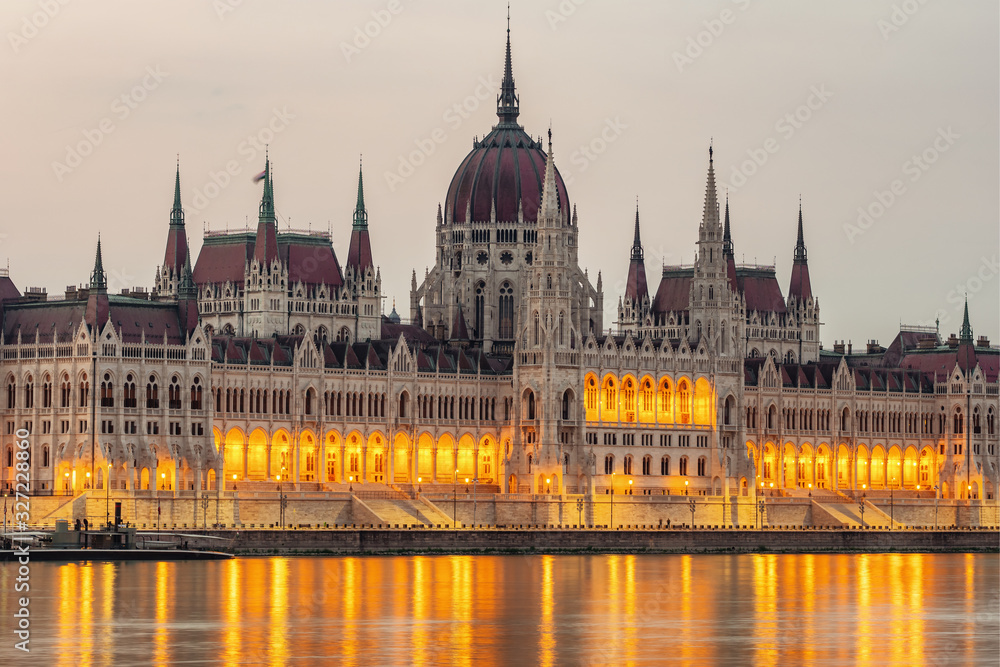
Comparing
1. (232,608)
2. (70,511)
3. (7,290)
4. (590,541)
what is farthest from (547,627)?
(7,290)

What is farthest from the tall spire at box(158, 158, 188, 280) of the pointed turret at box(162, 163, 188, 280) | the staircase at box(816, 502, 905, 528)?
the staircase at box(816, 502, 905, 528)

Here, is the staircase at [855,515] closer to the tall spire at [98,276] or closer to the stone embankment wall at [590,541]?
the stone embankment wall at [590,541]

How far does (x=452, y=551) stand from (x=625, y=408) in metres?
35.6

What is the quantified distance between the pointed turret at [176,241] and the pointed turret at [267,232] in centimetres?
731

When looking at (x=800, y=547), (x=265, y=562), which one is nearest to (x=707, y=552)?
(x=800, y=547)

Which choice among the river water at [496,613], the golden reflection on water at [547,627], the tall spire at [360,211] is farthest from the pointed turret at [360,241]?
Result: the golden reflection on water at [547,627]

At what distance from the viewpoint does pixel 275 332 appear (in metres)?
190

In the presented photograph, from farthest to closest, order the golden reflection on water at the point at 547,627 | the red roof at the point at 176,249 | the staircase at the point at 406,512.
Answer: the red roof at the point at 176,249 → the staircase at the point at 406,512 → the golden reflection on water at the point at 547,627

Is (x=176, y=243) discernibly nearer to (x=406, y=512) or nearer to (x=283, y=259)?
→ (x=283, y=259)

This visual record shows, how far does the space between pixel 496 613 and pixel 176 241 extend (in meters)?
94.0

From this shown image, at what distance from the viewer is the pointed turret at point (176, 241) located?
641 feet

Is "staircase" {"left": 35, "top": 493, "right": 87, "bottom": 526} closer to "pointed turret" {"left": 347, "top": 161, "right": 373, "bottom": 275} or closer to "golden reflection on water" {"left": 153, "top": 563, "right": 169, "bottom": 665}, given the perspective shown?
"golden reflection on water" {"left": 153, "top": 563, "right": 169, "bottom": 665}

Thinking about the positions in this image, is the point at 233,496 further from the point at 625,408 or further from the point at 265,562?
the point at 625,408

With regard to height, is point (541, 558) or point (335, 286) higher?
point (335, 286)
